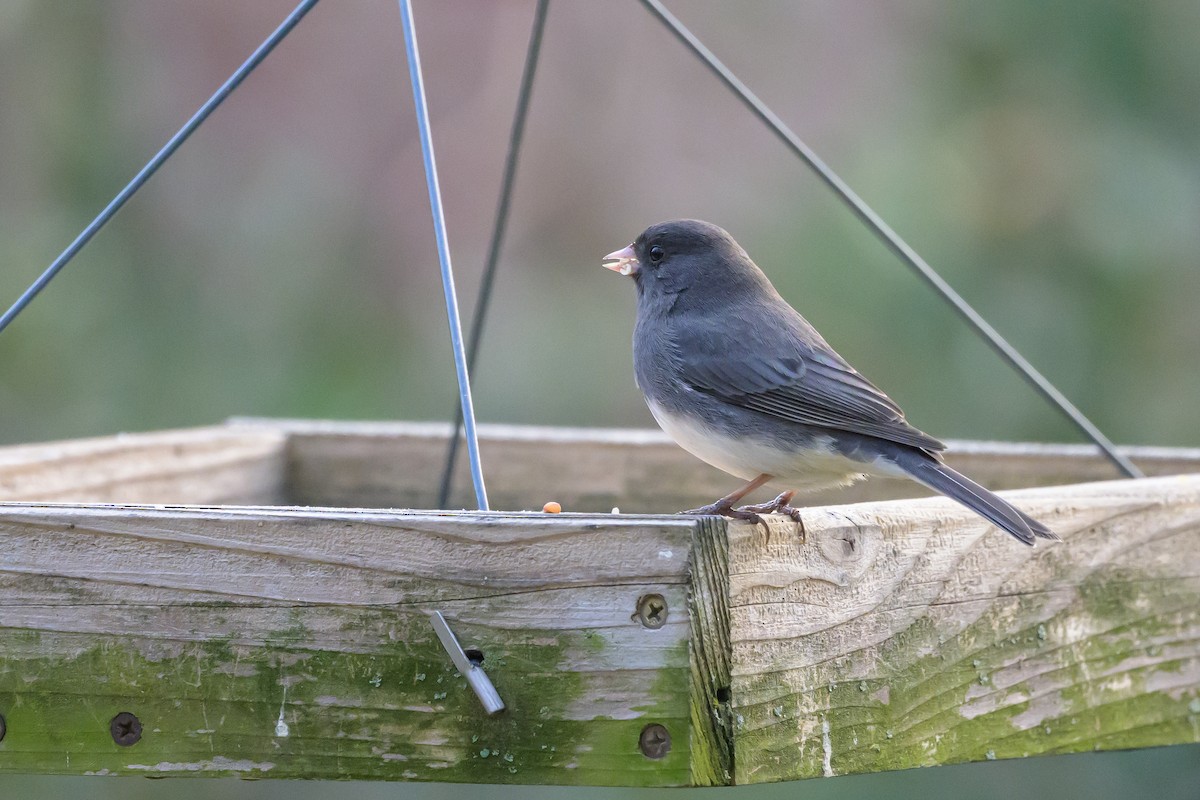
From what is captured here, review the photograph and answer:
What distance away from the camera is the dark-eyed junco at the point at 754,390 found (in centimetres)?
293

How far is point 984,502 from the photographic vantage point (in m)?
2.52

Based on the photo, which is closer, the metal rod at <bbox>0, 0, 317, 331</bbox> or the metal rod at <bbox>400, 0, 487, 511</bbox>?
the metal rod at <bbox>400, 0, 487, 511</bbox>

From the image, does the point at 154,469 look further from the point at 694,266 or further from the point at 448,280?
the point at 448,280

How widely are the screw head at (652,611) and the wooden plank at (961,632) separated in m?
0.13

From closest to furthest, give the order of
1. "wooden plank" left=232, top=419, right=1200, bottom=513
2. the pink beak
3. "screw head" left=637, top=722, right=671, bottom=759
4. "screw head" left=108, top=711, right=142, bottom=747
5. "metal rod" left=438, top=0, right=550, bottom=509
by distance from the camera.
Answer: "screw head" left=637, top=722, right=671, bottom=759
"screw head" left=108, top=711, right=142, bottom=747
"metal rod" left=438, top=0, right=550, bottom=509
the pink beak
"wooden plank" left=232, top=419, right=1200, bottom=513

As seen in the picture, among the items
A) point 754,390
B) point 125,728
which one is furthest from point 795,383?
point 125,728

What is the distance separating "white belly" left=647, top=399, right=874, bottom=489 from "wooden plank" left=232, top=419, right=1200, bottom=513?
101cm

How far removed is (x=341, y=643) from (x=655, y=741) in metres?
0.51

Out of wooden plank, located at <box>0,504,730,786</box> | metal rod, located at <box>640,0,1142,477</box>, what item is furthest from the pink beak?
wooden plank, located at <box>0,504,730,786</box>

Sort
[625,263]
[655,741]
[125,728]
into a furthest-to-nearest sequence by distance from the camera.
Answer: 1. [625,263]
2. [125,728]
3. [655,741]

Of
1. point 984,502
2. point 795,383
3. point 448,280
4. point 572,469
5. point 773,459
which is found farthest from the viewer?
point 572,469

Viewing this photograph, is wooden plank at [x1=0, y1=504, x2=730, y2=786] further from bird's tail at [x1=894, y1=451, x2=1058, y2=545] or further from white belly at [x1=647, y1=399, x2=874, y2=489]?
white belly at [x1=647, y1=399, x2=874, y2=489]

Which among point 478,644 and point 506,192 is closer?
point 478,644

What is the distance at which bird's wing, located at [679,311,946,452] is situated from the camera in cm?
295
